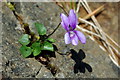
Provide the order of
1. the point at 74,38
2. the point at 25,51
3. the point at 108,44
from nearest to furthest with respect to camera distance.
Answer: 1. the point at 74,38
2. the point at 25,51
3. the point at 108,44

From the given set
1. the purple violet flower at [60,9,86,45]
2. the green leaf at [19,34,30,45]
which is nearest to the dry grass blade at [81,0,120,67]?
the purple violet flower at [60,9,86,45]

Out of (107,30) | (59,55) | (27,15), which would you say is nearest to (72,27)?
(59,55)

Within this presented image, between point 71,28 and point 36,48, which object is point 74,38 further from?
point 36,48

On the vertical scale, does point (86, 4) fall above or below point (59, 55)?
above

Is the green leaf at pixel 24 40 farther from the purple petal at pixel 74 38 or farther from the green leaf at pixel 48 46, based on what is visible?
the purple petal at pixel 74 38

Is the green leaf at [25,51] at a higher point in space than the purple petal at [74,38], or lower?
lower

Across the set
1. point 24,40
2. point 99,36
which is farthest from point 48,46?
point 99,36

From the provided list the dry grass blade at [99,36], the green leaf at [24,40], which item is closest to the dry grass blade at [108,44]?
the dry grass blade at [99,36]

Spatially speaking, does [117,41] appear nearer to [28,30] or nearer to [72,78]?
[72,78]
